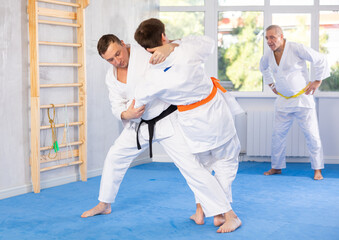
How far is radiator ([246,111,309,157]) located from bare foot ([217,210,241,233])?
2722 millimetres

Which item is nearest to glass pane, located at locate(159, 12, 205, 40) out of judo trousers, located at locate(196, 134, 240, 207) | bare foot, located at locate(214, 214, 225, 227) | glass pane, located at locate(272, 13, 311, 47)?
glass pane, located at locate(272, 13, 311, 47)

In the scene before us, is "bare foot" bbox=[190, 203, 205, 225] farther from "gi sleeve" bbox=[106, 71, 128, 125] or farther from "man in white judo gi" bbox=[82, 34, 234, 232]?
"gi sleeve" bbox=[106, 71, 128, 125]

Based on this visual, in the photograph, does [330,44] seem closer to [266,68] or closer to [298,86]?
[266,68]

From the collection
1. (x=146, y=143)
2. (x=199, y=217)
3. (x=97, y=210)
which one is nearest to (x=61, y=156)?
(x=97, y=210)

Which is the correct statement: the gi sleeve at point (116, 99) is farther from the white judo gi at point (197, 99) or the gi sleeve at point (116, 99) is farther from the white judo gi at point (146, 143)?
the white judo gi at point (197, 99)

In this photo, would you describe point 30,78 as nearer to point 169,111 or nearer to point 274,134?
point 169,111

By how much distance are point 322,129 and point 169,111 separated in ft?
10.3

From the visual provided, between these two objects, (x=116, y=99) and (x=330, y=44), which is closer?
(x=116, y=99)

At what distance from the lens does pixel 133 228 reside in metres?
3.04

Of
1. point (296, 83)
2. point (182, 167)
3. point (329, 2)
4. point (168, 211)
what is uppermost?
Answer: point (329, 2)

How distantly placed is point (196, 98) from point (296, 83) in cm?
217

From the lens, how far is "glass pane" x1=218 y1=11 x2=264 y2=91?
5.80 m

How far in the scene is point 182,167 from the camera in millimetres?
2969

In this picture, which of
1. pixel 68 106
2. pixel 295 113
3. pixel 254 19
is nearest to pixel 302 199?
pixel 295 113
